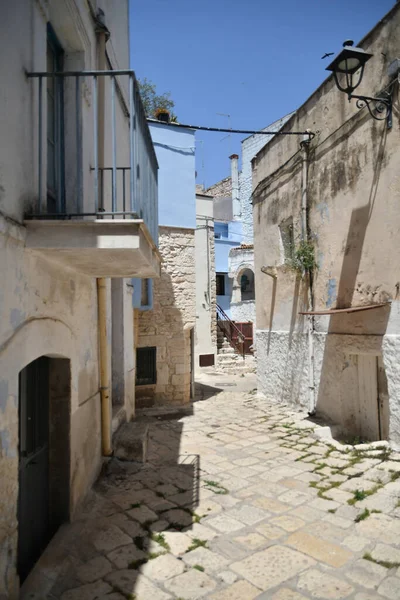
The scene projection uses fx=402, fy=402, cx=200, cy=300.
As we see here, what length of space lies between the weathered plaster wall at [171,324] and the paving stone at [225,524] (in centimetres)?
622

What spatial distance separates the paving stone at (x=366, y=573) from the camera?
2.89 metres

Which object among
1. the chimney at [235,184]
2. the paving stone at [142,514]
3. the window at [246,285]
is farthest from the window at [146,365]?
the chimney at [235,184]

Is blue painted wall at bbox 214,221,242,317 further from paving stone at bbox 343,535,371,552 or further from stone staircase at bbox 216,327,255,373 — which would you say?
paving stone at bbox 343,535,371,552

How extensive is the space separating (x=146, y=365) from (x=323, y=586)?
24.8 ft

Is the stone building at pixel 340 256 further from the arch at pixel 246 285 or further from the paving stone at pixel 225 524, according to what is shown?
the arch at pixel 246 285

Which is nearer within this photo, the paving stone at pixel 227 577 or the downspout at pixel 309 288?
the paving stone at pixel 227 577

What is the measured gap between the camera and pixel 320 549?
3.36 meters

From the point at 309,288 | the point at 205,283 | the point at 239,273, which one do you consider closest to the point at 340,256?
the point at 309,288

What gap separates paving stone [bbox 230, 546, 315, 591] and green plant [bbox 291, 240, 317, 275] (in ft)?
18.4

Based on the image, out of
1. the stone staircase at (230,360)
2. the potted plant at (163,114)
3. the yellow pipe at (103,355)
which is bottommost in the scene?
the stone staircase at (230,360)

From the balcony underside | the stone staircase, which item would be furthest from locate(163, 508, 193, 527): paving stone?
the stone staircase

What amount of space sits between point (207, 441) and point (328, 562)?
3.71 metres

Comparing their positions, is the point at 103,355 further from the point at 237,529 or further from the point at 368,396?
the point at 368,396

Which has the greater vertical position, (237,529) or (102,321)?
(102,321)
